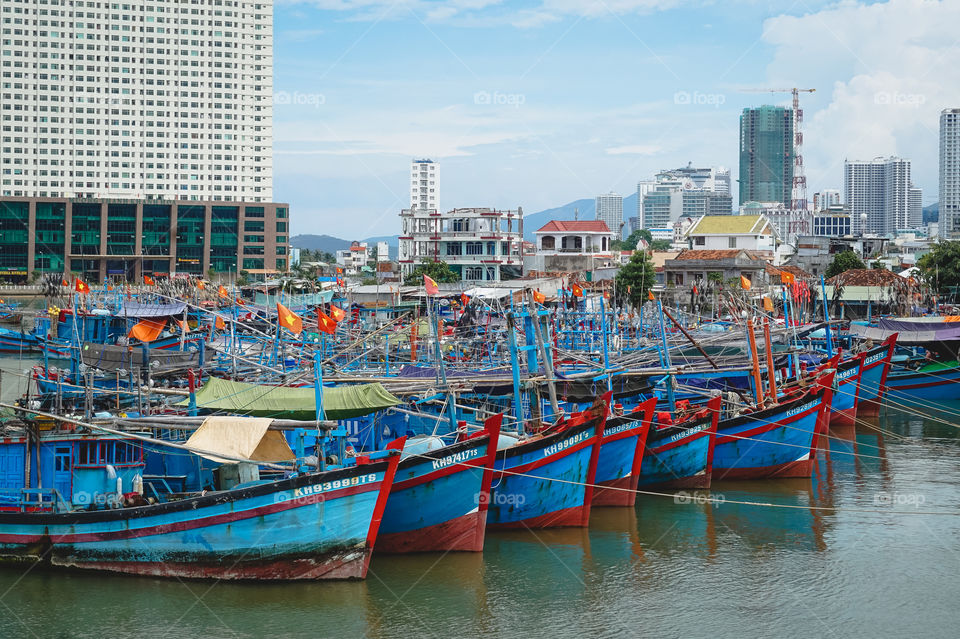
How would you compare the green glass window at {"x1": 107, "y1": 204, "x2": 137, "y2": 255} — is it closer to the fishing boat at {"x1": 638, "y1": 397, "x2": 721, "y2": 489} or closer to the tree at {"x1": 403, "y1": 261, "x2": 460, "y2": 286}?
the tree at {"x1": 403, "y1": 261, "x2": 460, "y2": 286}

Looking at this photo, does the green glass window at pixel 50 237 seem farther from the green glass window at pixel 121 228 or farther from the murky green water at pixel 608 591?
the murky green water at pixel 608 591

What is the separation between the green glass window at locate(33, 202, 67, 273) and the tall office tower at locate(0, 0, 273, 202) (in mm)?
10303

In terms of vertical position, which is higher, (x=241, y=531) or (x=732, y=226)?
(x=732, y=226)

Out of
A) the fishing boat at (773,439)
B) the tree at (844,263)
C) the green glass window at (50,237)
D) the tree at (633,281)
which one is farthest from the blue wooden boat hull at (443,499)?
the green glass window at (50,237)

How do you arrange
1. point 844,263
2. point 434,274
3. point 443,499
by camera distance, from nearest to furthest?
point 443,499
point 844,263
point 434,274

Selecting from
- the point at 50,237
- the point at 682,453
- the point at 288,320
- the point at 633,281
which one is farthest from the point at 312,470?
the point at 50,237

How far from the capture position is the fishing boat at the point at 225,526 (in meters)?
18.3

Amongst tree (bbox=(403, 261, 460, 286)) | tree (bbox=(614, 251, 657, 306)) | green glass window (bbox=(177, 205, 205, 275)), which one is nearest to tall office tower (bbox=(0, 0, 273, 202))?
green glass window (bbox=(177, 205, 205, 275))

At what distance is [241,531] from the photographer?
18453mm

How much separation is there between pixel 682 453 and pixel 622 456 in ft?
7.83

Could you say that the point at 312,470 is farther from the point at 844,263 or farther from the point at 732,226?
the point at 732,226

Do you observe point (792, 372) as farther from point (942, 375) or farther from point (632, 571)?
point (632, 571)

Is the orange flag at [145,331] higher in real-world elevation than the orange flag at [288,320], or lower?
lower

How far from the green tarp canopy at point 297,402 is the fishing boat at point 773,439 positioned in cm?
1028
